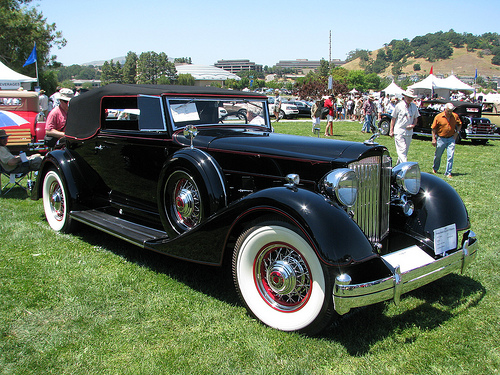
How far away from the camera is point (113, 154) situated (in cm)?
489

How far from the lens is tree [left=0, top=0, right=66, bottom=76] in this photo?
31.0m

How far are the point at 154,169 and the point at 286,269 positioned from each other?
2108mm

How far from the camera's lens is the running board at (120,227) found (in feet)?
13.3

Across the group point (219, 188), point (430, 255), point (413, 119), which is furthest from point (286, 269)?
point (413, 119)

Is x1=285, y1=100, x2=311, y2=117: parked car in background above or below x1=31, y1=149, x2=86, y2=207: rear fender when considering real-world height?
above

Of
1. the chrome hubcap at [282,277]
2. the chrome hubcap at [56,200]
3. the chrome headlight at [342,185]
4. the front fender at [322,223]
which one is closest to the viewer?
the front fender at [322,223]

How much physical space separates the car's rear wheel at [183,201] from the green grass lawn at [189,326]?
526mm

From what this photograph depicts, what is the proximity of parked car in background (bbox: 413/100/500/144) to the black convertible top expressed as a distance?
13138 millimetres

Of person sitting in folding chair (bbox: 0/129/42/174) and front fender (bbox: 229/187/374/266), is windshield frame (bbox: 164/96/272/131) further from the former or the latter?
person sitting in folding chair (bbox: 0/129/42/174)

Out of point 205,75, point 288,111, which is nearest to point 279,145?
point 288,111

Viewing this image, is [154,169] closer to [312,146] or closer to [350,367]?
[312,146]

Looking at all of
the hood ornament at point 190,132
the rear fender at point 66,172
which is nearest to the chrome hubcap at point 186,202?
the hood ornament at point 190,132

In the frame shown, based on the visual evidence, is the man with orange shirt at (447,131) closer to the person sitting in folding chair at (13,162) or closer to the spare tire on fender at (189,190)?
the spare tire on fender at (189,190)

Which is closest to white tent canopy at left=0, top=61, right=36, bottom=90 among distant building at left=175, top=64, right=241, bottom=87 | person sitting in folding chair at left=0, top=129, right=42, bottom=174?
person sitting in folding chair at left=0, top=129, right=42, bottom=174
